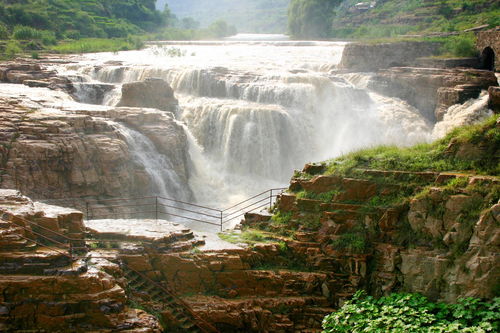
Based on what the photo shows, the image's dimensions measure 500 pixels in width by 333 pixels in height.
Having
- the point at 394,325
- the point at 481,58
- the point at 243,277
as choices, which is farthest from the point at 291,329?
the point at 481,58

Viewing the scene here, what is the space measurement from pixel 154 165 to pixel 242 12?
9247 centimetres

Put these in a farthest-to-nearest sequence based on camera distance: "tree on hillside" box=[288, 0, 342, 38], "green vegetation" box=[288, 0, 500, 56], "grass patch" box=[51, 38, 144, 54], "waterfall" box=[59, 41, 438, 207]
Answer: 1. "tree on hillside" box=[288, 0, 342, 38]
2. "grass patch" box=[51, 38, 144, 54]
3. "green vegetation" box=[288, 0, 500, 56]
4. "waterfall" box=[59, 41, 438, 207]

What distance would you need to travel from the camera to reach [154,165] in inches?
898

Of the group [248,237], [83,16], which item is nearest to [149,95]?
[248,237]

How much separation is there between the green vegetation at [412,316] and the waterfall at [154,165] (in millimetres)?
11042

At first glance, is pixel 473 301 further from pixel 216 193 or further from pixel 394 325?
pixel 216 193

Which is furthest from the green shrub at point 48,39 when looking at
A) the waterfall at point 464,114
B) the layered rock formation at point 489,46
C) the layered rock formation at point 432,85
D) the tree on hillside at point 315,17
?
the waterfall at point 464,114

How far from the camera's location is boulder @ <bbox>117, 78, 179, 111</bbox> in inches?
1084

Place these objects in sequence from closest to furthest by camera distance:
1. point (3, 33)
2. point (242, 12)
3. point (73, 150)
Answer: point (73, 150) < point (3, 33) < point (242, 12)

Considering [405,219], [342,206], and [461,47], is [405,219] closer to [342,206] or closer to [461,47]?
[342,206]

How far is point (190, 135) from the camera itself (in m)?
27.3

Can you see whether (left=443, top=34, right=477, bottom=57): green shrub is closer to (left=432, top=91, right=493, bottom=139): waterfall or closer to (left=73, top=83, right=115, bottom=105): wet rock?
(left=432, top=91, right=493, bottom=139): waterfall

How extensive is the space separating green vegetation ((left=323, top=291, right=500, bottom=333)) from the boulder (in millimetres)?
17417

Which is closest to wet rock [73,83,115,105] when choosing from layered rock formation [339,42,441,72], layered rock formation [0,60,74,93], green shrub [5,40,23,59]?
layered rock formation [0,60,74,93]
